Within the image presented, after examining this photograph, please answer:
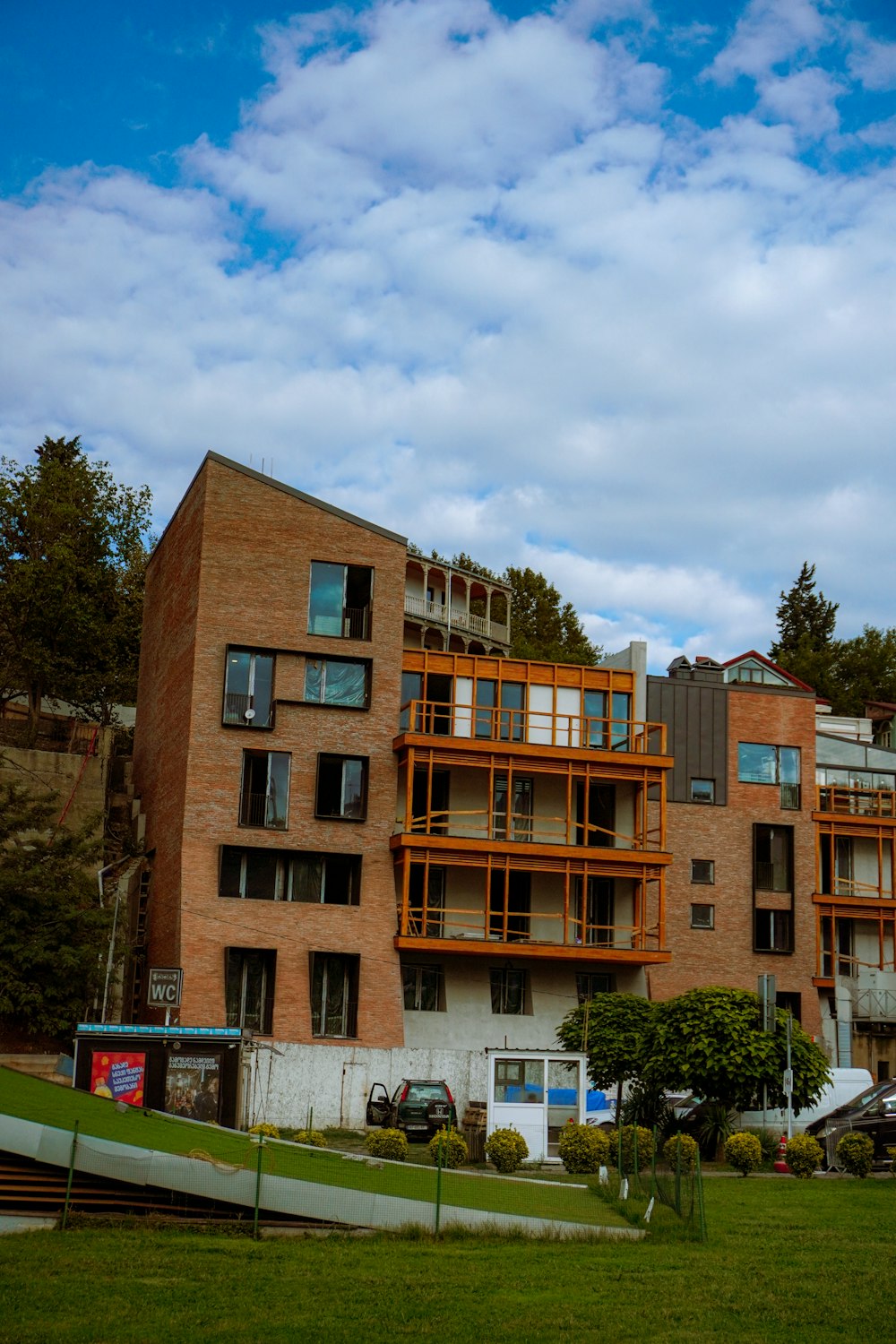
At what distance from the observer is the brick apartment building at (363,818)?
43406 mm

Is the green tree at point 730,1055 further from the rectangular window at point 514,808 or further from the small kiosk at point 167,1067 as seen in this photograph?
the rectangular window at point 514,808

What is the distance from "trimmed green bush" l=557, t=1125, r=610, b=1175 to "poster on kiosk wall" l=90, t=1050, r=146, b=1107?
328 inches

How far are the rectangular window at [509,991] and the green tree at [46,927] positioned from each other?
11.8m

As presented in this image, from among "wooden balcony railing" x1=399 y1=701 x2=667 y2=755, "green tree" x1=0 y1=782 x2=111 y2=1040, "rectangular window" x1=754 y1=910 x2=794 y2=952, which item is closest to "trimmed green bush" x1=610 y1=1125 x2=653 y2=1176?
"green tree" x1=0 y1=782 x2=111 y2=1040

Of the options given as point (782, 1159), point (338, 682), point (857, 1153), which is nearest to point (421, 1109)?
point (782, 1159)

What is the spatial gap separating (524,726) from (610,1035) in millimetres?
12832

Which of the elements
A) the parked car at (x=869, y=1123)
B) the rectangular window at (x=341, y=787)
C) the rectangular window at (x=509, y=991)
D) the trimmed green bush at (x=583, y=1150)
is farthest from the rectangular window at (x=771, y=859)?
the trimmed green bush at (x=583, y=1150)

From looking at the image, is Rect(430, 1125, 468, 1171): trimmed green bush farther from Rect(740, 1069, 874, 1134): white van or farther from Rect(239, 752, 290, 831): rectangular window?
Rect(239, 752, 290, 831): rectangular window

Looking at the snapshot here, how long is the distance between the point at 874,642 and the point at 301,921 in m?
55.4

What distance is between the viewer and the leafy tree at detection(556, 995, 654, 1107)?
3753 centimetres

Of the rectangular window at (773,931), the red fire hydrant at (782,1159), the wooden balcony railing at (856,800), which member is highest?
the wooden balcony railing at (856,800)

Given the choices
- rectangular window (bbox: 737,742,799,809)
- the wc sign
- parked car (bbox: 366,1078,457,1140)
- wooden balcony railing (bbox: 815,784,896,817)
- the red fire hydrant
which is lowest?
the red fire hydrant

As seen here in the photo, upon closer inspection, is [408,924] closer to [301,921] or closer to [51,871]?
[301,921]

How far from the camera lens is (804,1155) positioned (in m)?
30.3
